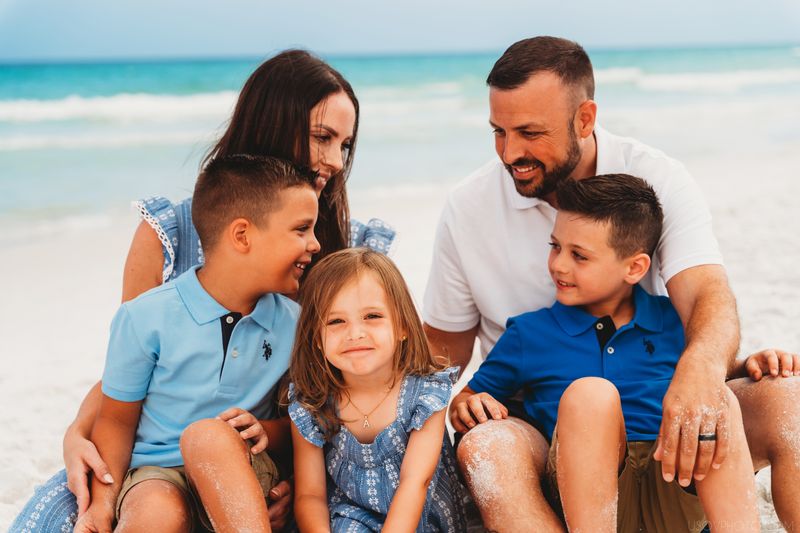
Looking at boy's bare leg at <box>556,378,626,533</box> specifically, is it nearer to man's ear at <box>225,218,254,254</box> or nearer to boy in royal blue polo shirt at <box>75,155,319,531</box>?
boy in royal blue polo shirt at <box>75,155,319,531</box>

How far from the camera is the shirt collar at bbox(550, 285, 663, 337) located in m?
2.63

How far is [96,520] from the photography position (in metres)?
2.25

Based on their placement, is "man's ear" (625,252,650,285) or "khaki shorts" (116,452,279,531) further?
"man's ear" (625,252,650,285)

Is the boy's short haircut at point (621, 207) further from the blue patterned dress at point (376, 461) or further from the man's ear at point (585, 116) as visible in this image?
the blue patterned dress at point (376, 461)

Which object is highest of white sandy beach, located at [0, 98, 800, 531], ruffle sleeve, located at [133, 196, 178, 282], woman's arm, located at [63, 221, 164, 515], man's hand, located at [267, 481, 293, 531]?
ruffle sleeve, located at [133, 196, 178, 282]

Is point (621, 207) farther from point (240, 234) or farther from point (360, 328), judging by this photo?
point (240, 234)

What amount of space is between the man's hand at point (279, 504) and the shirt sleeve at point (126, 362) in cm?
48

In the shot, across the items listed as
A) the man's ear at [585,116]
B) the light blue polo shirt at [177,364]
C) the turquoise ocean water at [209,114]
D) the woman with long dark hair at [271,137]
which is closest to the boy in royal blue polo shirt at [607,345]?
the man's ear at [585,116]

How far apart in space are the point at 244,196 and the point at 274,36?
17.5m

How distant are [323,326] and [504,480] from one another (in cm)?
63

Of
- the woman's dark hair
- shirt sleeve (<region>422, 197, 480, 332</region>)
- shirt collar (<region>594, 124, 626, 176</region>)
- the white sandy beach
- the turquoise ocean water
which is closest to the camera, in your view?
the woman's dark hair

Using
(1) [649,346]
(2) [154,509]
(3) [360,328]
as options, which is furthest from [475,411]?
(2) [154,509]

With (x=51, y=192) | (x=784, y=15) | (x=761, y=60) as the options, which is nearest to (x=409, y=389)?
(x=51, y=192)

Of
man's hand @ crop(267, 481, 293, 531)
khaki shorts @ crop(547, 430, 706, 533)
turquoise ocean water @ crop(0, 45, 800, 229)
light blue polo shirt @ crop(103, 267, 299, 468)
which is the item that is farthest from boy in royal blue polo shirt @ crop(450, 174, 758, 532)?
turquoise ocean water @ crop(0, 45, 800, 229)
